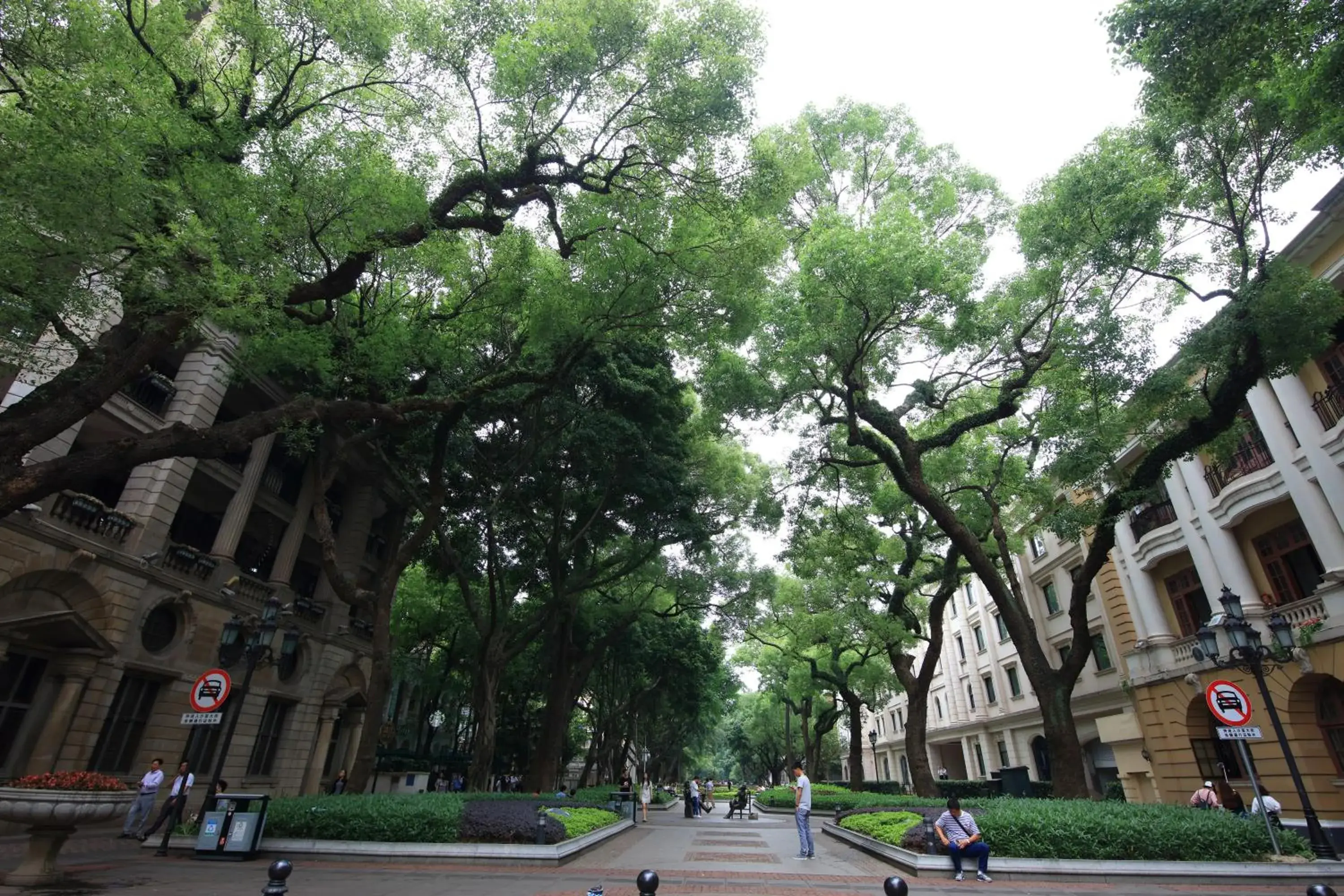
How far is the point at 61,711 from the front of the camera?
13.0 meters

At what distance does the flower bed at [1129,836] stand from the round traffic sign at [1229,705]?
5.31ft

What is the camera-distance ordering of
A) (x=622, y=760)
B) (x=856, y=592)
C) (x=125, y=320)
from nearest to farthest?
(x=125, y=320) < (x=856, y=592) < (x=622, y=760)

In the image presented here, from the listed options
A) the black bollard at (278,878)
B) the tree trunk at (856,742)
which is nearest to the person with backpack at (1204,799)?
the black bollard at (278,878)

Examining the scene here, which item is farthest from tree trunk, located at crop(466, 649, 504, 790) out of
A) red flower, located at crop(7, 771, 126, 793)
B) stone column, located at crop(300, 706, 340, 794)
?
red flower, located at crop(7, 771, 126, 793)

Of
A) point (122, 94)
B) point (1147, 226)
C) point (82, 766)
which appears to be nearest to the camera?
point (122, 94)

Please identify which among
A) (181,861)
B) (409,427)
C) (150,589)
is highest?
(409,427)

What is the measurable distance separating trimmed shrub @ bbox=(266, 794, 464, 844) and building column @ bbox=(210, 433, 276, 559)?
8.32 meters

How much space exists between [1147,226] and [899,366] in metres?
5.87

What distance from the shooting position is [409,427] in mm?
14523

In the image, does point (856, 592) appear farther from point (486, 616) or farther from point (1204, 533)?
point (486, 616)

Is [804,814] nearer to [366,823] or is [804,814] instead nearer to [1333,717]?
[366,823]

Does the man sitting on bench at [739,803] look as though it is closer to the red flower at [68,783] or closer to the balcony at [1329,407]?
the red flower at [68,783]

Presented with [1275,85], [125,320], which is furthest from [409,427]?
[1275,85]

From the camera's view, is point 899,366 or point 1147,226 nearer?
point 1147,226
